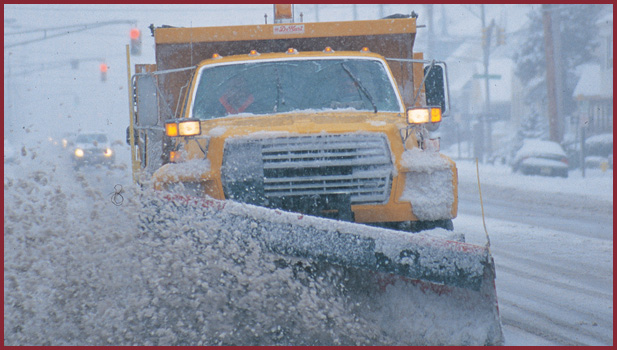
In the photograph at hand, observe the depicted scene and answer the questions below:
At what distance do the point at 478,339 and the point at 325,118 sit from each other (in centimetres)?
233

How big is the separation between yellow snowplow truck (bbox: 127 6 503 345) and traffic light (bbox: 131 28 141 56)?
15576 mm

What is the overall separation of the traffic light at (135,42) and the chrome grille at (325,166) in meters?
18.3

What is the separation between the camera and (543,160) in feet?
78.5

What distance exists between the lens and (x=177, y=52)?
762 centimetres

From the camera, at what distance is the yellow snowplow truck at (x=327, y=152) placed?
4.77 metres

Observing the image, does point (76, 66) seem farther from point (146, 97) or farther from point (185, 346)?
point (185, 346)

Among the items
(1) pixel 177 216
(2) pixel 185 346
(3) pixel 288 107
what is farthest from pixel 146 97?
(2) pixel 185 346

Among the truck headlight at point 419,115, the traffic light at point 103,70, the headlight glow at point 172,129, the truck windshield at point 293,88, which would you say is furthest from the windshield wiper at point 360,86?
the traffic light at point 103,70

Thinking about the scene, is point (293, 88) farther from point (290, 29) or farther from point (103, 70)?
point (103, 70)

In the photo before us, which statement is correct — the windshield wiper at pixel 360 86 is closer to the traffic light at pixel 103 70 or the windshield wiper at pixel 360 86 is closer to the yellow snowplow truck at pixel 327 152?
the yellow snowplow truck at pixel 327 152

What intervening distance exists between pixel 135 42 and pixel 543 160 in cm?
1301

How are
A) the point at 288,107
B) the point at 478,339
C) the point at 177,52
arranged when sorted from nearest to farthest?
the point at 478,339 → the point at 288,107 → the point at 177,52

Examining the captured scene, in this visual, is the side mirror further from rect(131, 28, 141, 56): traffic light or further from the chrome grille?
rect(131, 28, 141, 56): traffic light

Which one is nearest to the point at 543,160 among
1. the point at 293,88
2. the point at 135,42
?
the point at 135,42
